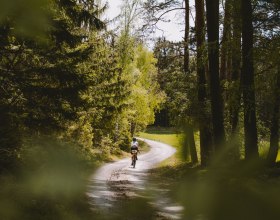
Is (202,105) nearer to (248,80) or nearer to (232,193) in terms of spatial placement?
(248,80)

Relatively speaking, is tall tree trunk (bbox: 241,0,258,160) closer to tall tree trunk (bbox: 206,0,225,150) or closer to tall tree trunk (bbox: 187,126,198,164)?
tall tree trunk (bbox: 206,0,225,150)

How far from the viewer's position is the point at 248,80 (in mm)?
11586

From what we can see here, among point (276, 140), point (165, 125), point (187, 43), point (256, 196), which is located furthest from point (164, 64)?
point (165, 125)

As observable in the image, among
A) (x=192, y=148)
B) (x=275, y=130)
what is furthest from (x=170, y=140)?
(x=275, y=130)

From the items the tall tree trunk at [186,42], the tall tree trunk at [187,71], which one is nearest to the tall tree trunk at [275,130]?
the tall tree trunk at [187,71]

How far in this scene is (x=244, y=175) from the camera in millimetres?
11258

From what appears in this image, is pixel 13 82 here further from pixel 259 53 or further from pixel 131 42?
pixel 131 42

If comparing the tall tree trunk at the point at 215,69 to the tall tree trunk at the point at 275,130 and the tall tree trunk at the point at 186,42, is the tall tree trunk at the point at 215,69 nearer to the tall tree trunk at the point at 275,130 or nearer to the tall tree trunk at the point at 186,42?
the tall tree trunk at the point at 275,130

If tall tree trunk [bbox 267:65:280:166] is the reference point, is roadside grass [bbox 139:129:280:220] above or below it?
below

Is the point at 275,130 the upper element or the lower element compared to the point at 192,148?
upper

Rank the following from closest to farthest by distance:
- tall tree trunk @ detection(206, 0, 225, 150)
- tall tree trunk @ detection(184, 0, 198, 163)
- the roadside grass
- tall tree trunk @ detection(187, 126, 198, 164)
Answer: the roadside grass, tall tree trunk @ detection(206, 0, 225, 150), tall tree trunk @ detection(184, 0, 198, 163), tall tree trunk @ detection(187, 126, 198, 164)

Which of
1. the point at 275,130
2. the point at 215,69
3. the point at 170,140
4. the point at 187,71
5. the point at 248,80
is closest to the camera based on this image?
the point at 248,80

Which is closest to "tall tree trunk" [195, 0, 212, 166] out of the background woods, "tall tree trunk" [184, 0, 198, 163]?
the background woods

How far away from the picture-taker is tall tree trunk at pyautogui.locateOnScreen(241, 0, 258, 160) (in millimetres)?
11402
